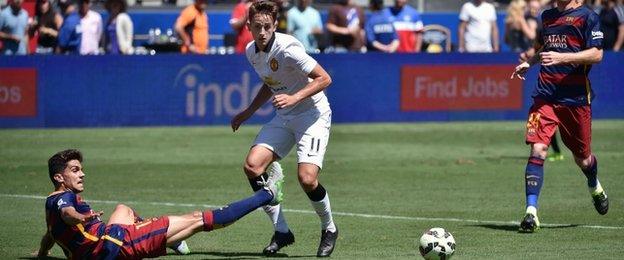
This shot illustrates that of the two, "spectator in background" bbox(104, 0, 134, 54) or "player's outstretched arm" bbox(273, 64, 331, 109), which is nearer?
"player's outstretched arm" bbox(273, 64, 331, 109)

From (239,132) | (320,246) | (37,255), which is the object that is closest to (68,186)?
(37,255)

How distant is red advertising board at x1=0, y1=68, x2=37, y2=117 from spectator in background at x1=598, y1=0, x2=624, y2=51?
1191 cm

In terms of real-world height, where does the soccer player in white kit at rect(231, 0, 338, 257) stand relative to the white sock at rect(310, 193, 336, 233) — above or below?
above

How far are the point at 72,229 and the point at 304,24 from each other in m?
17.2

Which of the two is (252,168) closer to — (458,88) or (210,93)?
(210,93)

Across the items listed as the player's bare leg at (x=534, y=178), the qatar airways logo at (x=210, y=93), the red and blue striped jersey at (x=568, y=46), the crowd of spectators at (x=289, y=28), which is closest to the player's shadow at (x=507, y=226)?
the player's bare leg at (x=534, y=178)

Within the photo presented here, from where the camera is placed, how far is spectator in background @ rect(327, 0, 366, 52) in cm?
2870

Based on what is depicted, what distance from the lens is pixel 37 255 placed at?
11.7 metres

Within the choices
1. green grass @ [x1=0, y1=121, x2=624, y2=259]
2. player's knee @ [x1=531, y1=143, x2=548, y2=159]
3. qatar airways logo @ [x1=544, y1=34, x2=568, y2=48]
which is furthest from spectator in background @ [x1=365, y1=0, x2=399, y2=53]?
player's knee @ [x1=531, y1=143, x2=548, y2=159]

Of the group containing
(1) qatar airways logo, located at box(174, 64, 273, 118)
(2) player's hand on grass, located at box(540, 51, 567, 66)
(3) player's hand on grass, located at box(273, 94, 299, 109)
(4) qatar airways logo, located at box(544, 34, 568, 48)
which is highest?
(4) qatar airways logo, located at box(544, 34, 568, 48)

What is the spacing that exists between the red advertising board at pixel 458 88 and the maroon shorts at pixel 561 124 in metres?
13.5

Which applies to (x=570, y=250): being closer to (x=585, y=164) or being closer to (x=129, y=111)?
(x=585, y=164)

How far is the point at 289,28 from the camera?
2725 cm

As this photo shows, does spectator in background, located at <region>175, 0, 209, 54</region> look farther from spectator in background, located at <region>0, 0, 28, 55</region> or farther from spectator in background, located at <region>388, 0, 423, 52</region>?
spectator in background, located at <region>388, 0, 423, 52</region>
